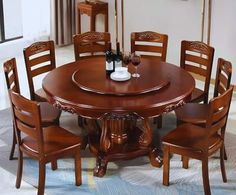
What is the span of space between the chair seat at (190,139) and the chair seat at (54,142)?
656 millimetres

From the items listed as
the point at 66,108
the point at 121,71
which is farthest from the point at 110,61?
the point at 66,108

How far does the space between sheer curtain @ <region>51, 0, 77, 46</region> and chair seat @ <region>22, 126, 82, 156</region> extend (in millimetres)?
3531

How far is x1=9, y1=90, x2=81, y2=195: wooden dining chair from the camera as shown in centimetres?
288

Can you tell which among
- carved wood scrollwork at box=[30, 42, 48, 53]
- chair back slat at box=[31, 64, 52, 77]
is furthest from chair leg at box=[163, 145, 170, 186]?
carved wood scrollwork at box=[30, 42, 48, 53]

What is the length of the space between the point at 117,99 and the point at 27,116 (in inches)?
24.6

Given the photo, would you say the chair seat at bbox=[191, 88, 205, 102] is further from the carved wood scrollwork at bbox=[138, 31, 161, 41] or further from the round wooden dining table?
the carved wood scrollwork at bbox=[138, 31, 161, 41]

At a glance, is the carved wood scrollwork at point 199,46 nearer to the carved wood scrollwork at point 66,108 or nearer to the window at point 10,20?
the carved wood scrollwork at point 66,108

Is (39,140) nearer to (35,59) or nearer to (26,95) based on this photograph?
(35,59)

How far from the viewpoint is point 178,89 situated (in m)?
3.32

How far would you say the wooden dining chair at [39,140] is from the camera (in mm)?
2884

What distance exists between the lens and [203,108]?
12.2ft

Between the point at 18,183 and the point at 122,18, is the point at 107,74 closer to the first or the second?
the point at 18,183

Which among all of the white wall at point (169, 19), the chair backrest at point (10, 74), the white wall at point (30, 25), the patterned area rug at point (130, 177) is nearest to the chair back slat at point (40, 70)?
the chair backrest at point (10, 74)

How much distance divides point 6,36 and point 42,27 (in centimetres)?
55
